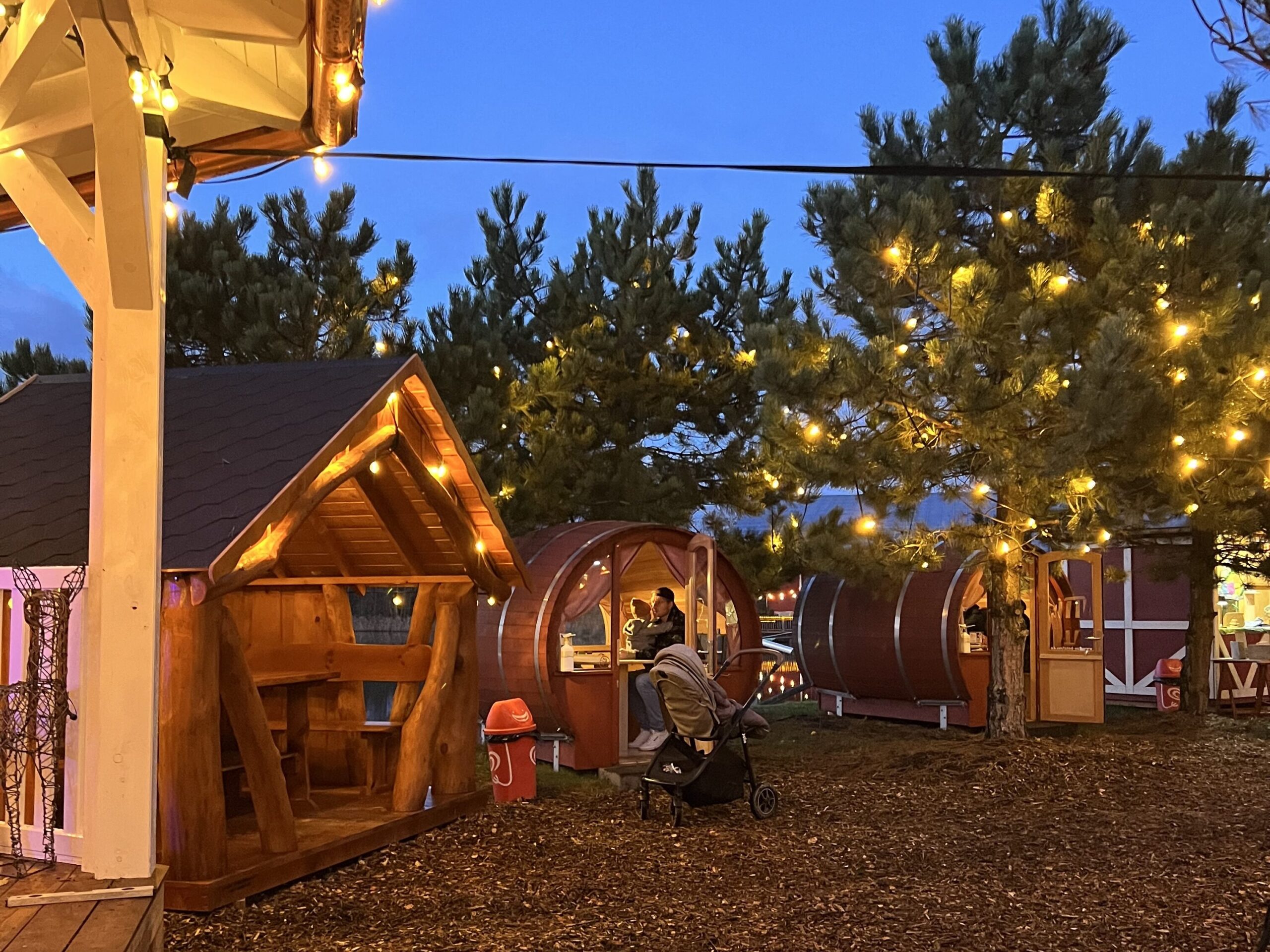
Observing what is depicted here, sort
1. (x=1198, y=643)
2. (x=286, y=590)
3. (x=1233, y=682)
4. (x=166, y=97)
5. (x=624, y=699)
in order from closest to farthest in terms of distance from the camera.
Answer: (x=166, y=97) → (x=286, y=590) → (x=624, y=699) → (x=1198, y=643) → (x=1233, y=682)

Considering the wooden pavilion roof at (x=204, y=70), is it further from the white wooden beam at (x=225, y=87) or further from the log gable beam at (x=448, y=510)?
the log gable beam at (x=448, y=510)

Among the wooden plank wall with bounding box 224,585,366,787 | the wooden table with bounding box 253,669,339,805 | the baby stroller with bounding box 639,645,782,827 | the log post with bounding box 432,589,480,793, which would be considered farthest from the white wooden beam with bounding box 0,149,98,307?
the baby stroller with bounding box 639,645,782,827

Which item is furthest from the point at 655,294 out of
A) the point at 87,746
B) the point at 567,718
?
the point at 87,746

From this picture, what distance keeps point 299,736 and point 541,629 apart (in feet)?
9.93

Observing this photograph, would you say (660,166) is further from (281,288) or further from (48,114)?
(281,288)

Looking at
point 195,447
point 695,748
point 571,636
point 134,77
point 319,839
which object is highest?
point 134,77

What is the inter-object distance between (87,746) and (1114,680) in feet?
54.6

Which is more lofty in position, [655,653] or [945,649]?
[655,653]

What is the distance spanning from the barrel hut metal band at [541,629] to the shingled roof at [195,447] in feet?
13.2

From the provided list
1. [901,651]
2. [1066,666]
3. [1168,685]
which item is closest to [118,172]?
[901,651]

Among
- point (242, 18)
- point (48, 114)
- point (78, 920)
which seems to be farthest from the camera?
point (48, 114)

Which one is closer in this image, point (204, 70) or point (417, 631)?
point (204, 70)

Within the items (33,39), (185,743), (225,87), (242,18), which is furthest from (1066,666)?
(33,39)

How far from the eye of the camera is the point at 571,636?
11.8 metres
